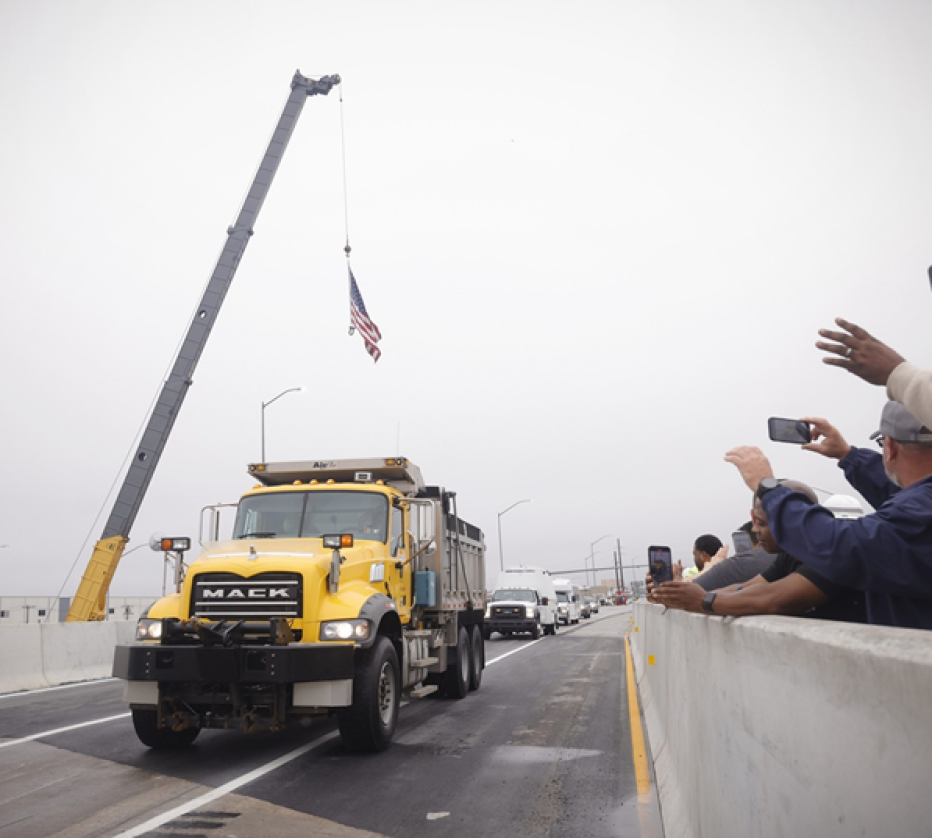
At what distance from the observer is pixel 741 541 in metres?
6.95

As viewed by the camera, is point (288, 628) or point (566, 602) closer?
point (288, 628)

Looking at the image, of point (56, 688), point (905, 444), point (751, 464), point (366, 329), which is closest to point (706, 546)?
point (751, 464)

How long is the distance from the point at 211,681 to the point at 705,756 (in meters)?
4.79

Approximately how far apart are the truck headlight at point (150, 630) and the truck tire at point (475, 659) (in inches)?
264

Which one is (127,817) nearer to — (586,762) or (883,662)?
(586,762)

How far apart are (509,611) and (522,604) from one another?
555 millimetres

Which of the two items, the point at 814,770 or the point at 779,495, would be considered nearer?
the point at 814,770

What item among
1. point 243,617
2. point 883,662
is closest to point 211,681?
point 243,617

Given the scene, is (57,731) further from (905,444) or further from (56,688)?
(905,444)

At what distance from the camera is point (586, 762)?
7801 mm

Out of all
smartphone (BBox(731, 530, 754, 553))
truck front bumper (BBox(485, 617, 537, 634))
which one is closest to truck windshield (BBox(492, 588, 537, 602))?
truck front bumper (BBox(485, 617, 537, 634))

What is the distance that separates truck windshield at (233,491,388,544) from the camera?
9695 millimetres

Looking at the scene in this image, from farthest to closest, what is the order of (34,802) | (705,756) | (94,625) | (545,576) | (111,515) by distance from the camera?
1. (545,576)
2. (111,515)
3. (94,625)
4. (34,802)
5. (705,756)

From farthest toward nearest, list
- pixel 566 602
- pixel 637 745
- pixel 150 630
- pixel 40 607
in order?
pixel 566 602 < pixel 40 607 < pixel 637 745 < pixel 150 630
